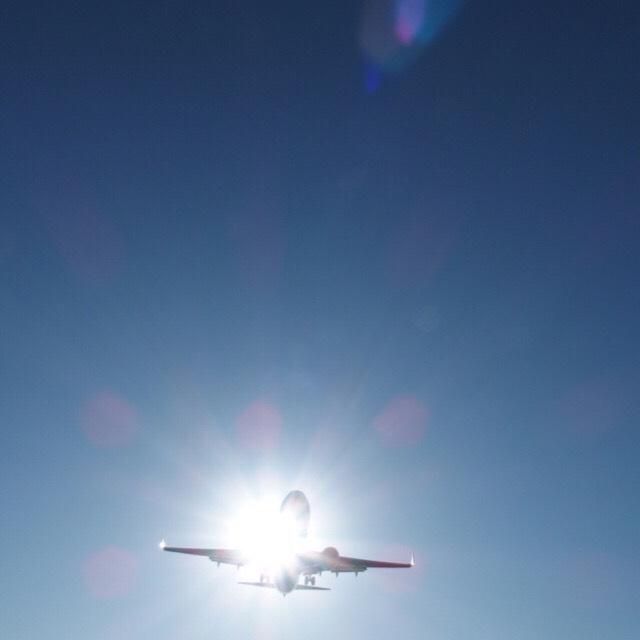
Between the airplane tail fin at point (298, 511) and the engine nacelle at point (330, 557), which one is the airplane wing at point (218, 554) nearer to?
the airplane tail fin at point (298, 511)

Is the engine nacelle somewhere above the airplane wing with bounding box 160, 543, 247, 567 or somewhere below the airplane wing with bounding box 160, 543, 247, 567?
below

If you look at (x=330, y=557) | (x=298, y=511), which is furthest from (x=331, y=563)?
(x=298, y=511)

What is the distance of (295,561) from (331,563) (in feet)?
17.0

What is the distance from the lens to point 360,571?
272ft

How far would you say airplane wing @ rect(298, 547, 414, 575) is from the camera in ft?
260

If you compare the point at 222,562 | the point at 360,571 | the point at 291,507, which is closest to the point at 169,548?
the point at 222,562

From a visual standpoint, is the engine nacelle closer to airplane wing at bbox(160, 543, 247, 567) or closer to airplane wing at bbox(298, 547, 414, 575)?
airplane wing at bbox(298, 547, 414, 575)

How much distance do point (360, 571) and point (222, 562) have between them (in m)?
21.8

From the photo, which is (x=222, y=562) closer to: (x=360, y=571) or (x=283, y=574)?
(x=283, y=574)

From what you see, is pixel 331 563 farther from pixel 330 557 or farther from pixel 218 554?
pixel 218 554

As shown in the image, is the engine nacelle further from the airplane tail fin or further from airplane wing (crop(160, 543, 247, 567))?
airplane wing (crop(160, 543, 247, 567))

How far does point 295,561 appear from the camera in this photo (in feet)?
259

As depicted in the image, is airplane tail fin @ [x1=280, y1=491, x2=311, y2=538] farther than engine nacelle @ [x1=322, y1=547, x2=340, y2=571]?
Yes

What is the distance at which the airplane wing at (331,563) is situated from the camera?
79.4 m
